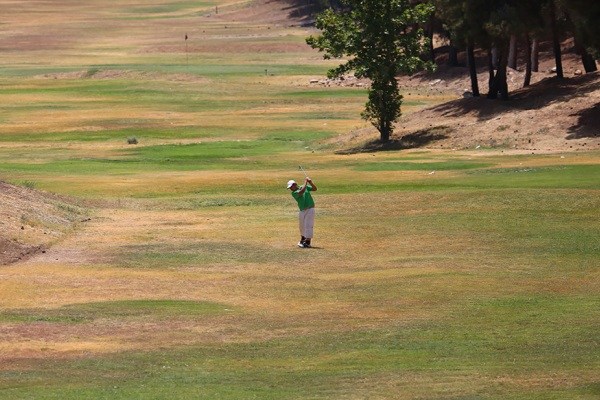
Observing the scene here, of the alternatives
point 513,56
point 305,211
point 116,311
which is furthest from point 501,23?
point 116,311

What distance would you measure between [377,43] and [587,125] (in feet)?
35.7

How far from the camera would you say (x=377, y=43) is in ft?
214

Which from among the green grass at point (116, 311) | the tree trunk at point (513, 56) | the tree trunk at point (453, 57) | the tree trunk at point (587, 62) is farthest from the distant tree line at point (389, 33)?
the green grass at point (116, 311)

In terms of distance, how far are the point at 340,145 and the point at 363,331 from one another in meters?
43.3

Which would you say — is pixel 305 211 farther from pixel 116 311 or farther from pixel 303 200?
pixel 116 311

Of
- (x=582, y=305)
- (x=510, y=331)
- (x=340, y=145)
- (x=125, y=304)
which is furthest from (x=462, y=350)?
(x=340, y=145)

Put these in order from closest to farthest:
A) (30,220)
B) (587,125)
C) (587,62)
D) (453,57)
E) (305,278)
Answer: (305,278) < (30,220) < (587,125) < (587,62) < (453,57)

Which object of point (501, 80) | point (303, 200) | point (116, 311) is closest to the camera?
point (116, 311)

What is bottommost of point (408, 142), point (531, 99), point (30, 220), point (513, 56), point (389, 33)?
point (408, 142)

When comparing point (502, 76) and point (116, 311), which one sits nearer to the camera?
point (116, 311)

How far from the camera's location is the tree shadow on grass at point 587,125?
57.9 m

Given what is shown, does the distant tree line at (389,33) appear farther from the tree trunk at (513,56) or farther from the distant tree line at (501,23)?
the tree trunk at (513,56)

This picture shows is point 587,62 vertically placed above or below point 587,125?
above

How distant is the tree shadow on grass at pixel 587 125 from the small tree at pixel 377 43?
27.7 feet
